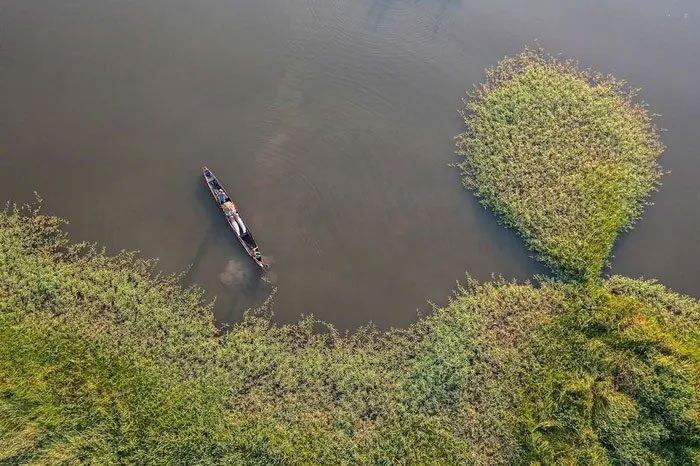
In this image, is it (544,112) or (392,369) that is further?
(544,112)

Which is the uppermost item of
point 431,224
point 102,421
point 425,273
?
point 431,224

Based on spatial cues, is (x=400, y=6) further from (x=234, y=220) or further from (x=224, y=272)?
(x=224, y=272)

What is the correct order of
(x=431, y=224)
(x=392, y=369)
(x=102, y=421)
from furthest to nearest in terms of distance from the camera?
(x=431, y=224)
(x=392, y=369)
(x=102, y=421)

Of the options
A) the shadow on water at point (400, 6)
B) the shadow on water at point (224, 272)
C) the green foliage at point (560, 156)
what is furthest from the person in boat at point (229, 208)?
the shadow on water at point (400, 6)

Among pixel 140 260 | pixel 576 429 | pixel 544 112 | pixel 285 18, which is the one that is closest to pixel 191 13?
pixel 285 18

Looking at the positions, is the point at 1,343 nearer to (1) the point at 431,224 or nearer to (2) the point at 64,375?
(2) the point at 64,375
